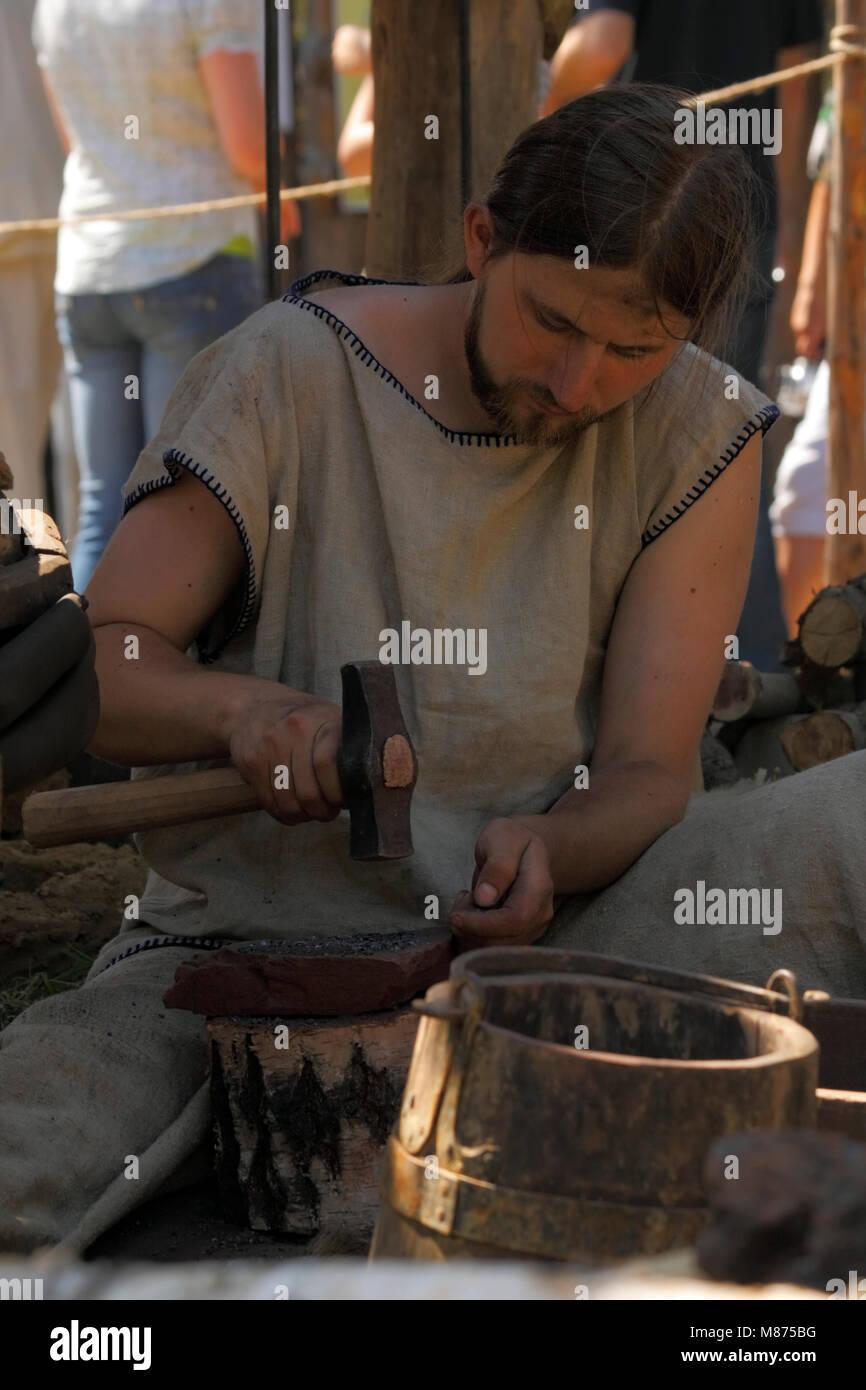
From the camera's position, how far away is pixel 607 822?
2668 mm

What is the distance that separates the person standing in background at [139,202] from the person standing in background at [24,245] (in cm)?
90

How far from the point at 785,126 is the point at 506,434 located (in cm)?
474

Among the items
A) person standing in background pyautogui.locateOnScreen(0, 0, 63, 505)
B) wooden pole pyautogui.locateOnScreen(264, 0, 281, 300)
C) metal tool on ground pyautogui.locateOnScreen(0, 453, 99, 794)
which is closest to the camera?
metal tool on ground pyautogui.locateOnScreen(0, 453, 99, 794)

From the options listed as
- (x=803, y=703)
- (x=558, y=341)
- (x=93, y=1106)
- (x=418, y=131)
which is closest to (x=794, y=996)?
(x=93, y=1106)

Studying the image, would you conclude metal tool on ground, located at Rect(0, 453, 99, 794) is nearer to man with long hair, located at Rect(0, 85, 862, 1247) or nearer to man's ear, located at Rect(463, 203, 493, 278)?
man with long hair, located at Rect(0, 85, 862, 1247)

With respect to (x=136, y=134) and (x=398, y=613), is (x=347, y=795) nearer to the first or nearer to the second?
(x=398, y=613)

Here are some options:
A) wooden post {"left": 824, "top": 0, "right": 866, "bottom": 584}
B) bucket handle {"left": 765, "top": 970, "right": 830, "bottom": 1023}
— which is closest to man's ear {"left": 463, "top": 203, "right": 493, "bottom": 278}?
bucket handle {"left": 765, "top": 970, "right": 830, "bottom": 1023}

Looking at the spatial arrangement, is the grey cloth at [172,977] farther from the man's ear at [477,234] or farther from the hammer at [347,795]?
the man's ear at [477,234]

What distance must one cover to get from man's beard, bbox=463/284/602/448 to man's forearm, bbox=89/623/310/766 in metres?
0.55

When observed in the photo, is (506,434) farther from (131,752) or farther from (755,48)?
(755,48)

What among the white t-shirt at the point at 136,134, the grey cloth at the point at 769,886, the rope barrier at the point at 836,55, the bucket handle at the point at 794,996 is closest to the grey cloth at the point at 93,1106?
the grey cloth at the point at 769,886

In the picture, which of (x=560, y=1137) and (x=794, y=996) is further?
(x=794, y=996)

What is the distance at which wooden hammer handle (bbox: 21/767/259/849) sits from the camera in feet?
8.03

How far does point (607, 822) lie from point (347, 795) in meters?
0.49
